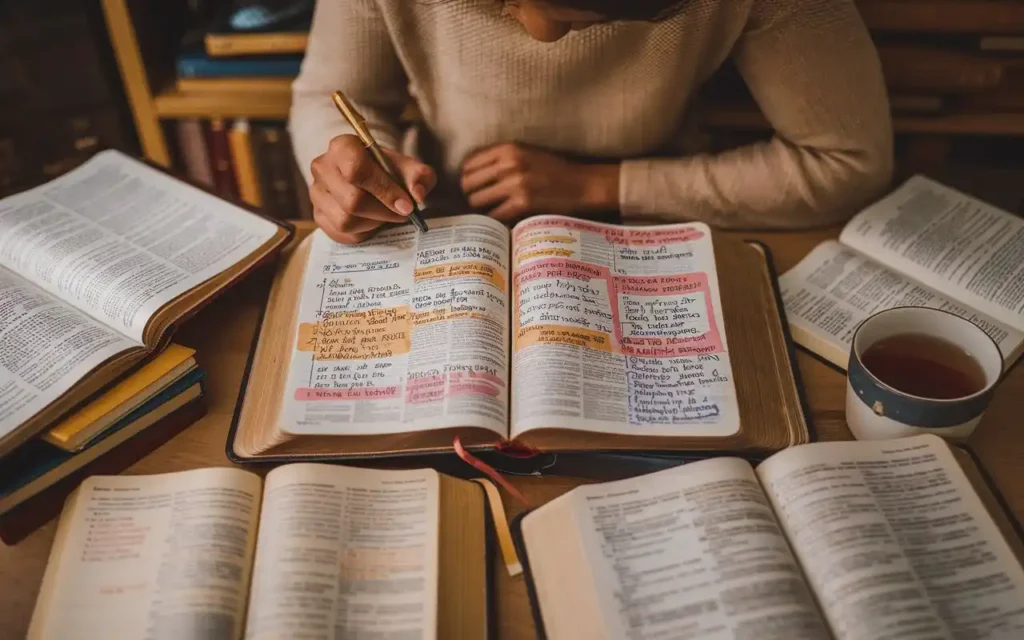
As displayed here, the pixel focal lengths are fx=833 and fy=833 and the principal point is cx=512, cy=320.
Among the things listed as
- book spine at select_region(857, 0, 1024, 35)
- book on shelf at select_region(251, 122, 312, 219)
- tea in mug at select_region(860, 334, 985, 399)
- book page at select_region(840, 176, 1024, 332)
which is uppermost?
book spine at select_region(857, 0, 1024, 35)

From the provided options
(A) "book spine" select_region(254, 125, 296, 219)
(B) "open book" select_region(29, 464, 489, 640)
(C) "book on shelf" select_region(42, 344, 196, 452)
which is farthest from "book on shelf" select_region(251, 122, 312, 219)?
(B) "open book" select_region(29, 464, 489, 640)

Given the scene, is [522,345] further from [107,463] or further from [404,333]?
[107,463]

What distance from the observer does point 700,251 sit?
785 mm

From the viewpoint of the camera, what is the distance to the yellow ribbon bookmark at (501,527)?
614mm

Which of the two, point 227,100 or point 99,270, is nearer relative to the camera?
point 99,270

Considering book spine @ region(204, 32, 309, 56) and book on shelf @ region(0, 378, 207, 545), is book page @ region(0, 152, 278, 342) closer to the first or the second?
book on shelf @ region(0, 378, 207, 545)

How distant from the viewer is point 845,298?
0.81 meters

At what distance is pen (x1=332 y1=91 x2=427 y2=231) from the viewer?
81cm

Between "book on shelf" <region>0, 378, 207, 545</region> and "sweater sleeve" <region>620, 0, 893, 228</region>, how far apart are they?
1.63 ft

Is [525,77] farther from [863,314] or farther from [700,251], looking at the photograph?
[863,314]

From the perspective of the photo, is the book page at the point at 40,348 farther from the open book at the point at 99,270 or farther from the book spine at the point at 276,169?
the book spine at the point at 276,169

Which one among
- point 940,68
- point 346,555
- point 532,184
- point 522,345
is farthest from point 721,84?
point 346,555

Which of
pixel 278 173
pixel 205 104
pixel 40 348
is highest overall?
pixel 40 348

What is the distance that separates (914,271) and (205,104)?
1.05m
